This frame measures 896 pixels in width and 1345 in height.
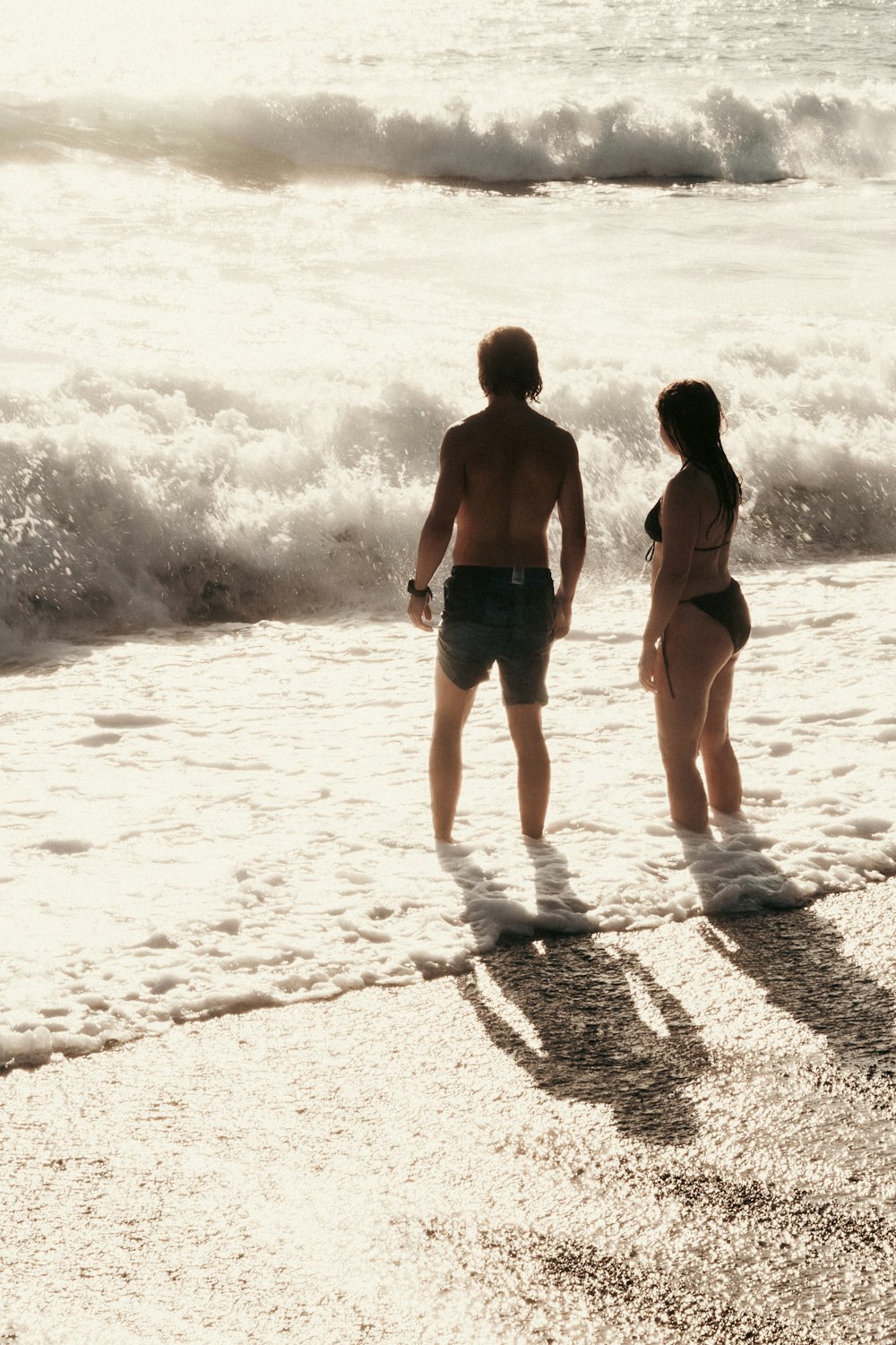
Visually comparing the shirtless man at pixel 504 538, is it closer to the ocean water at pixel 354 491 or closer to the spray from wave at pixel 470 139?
the ocean water at pixel 354 491

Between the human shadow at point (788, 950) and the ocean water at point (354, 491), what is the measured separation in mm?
35

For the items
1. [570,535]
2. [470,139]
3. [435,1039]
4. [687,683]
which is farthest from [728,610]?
[470,139]

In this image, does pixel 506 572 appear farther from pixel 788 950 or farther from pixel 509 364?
pixel 788 950

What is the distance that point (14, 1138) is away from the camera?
10.1 feet

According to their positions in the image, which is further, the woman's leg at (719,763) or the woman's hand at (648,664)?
the woman's leg at (719,763)

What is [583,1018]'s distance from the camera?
11.6ft

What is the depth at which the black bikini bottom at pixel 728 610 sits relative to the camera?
4453 millimetres

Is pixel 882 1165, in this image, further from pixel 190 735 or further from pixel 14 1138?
pixel 190 735

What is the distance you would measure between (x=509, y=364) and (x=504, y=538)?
551 millimetres

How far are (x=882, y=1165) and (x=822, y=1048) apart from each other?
1.52ft

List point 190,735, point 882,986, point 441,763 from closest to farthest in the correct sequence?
point 882,986 < point 441,763 < point 190,735

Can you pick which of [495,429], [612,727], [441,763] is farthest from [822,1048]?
[612,727]

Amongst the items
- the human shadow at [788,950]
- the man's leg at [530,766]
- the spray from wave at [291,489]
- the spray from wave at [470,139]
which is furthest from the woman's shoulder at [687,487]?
the spray from wave at [470,139]

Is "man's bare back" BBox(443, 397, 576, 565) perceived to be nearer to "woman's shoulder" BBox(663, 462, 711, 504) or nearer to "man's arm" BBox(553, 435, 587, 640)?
"man's arm" BBox(553, 435, 587, 640)
